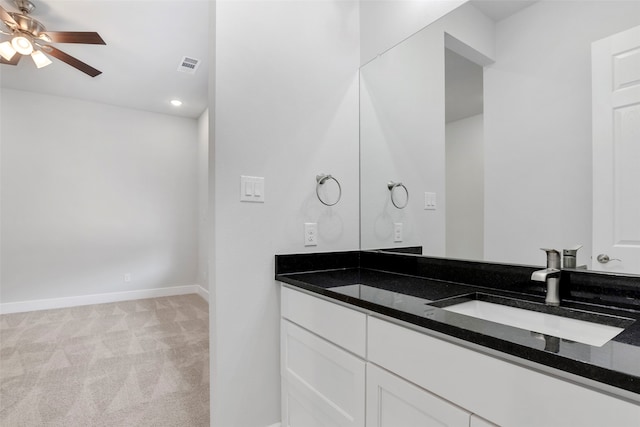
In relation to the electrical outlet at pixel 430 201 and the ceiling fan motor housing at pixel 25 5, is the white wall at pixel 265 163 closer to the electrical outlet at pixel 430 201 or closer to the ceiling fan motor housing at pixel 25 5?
the electrical outlet at pixel 430 201

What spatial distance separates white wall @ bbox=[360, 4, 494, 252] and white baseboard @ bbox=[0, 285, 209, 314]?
3.43 metres

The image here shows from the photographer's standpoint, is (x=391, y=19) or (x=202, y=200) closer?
(x=391, y=19)

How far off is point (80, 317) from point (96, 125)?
237cm

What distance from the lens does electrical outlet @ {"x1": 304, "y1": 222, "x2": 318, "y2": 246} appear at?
172cm

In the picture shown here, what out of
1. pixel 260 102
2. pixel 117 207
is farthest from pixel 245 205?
pixel 117 207

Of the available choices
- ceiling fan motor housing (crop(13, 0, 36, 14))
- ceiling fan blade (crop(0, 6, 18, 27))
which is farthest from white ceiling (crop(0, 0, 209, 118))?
ceiling fan blade (crop(0, 6, 18, 27))

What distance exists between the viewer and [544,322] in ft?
3.37

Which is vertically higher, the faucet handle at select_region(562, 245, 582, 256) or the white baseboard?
the faucet handle at select_region(562, 245, 582, 256)

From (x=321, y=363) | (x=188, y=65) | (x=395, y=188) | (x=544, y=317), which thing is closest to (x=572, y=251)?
(x=544, y=317)

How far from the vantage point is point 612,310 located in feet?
3.21

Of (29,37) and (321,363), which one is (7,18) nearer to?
(29,37)

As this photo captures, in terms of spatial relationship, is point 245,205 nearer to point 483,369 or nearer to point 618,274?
point 483,369

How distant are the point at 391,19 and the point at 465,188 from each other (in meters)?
1.00

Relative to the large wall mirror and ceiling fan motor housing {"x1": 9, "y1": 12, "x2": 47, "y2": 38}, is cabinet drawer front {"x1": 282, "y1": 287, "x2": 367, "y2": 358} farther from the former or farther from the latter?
ceiling fan motor housing {"x1": 9, "y1": 12, "x2": 47, "y2": 38}
